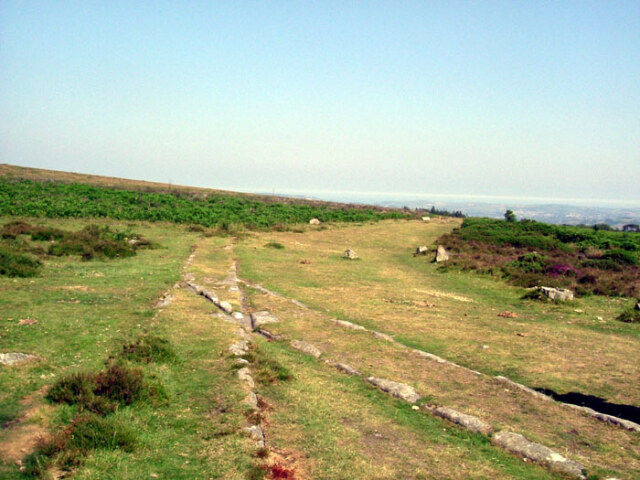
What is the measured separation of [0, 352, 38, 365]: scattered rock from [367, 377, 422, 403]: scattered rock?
6.86 meters

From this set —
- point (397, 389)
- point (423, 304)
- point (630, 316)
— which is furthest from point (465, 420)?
point (630, 316)

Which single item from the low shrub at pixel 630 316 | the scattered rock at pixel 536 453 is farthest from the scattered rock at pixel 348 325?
the low shrub at pixel 630 316

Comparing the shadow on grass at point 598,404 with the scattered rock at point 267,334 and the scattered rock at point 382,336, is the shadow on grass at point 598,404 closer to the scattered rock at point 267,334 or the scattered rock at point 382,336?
the scattered rock at point 382,336

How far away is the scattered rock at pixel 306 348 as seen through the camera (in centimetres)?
1098

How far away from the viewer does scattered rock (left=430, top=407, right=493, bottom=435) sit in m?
7.52

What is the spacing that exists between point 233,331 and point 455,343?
20.7 feet

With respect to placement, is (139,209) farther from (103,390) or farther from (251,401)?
(251,401)

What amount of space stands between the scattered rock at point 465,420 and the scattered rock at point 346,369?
2.13 meters

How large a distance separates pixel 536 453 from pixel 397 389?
2.82 meters

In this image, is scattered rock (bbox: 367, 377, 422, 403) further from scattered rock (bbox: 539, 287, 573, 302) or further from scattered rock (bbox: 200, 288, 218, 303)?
scattered rock (bbox: 539, 287, 573, 302)

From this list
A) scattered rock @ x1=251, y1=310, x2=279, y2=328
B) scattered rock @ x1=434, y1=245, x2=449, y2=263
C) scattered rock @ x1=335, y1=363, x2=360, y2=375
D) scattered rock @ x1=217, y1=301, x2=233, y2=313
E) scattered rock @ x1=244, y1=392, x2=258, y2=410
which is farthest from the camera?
scattered rock @ x1=434, y1=245, x2=449, y2=263

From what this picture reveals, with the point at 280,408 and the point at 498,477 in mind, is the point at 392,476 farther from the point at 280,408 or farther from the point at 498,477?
the point at 280,408

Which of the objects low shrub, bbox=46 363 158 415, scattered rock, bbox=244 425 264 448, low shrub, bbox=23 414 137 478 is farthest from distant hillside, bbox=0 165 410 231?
low shrub, bbox=23 414 137 478

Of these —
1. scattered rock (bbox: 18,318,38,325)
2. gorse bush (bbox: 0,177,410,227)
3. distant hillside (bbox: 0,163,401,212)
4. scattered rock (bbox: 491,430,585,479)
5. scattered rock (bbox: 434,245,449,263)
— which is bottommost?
scattered rock (bbox: 491,430,585,479)
